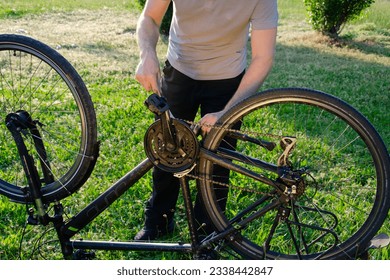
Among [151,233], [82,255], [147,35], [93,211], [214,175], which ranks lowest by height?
[151,233]

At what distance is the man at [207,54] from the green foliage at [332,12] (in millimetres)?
6932

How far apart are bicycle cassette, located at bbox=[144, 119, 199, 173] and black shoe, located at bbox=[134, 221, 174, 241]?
0.81 metres

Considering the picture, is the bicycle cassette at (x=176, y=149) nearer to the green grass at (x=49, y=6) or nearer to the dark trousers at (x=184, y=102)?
the dark trousers at (x=184, y=102)

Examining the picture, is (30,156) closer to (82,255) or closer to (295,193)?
(82,255)

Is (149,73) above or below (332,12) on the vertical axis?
above

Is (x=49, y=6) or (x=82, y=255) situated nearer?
(x=82, y=255)

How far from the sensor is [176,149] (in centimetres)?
244

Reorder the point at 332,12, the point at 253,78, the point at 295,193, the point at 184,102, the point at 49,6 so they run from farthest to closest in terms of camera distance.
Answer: the point at 49,6 < the point at 332,12 < the point at 184,102 < the point at 253,78 < the point at 295,193

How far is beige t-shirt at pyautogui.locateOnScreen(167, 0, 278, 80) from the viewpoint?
8.45 feet

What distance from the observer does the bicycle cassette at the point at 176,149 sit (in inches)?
95.0

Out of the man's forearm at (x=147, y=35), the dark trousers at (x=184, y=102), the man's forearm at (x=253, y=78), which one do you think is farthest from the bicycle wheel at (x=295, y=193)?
the man's forearm at (x=147, y=35)

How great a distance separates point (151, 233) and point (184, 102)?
0.79 m

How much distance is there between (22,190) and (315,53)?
6.61 metres

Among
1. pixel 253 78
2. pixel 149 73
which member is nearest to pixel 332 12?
pixel 253 78
